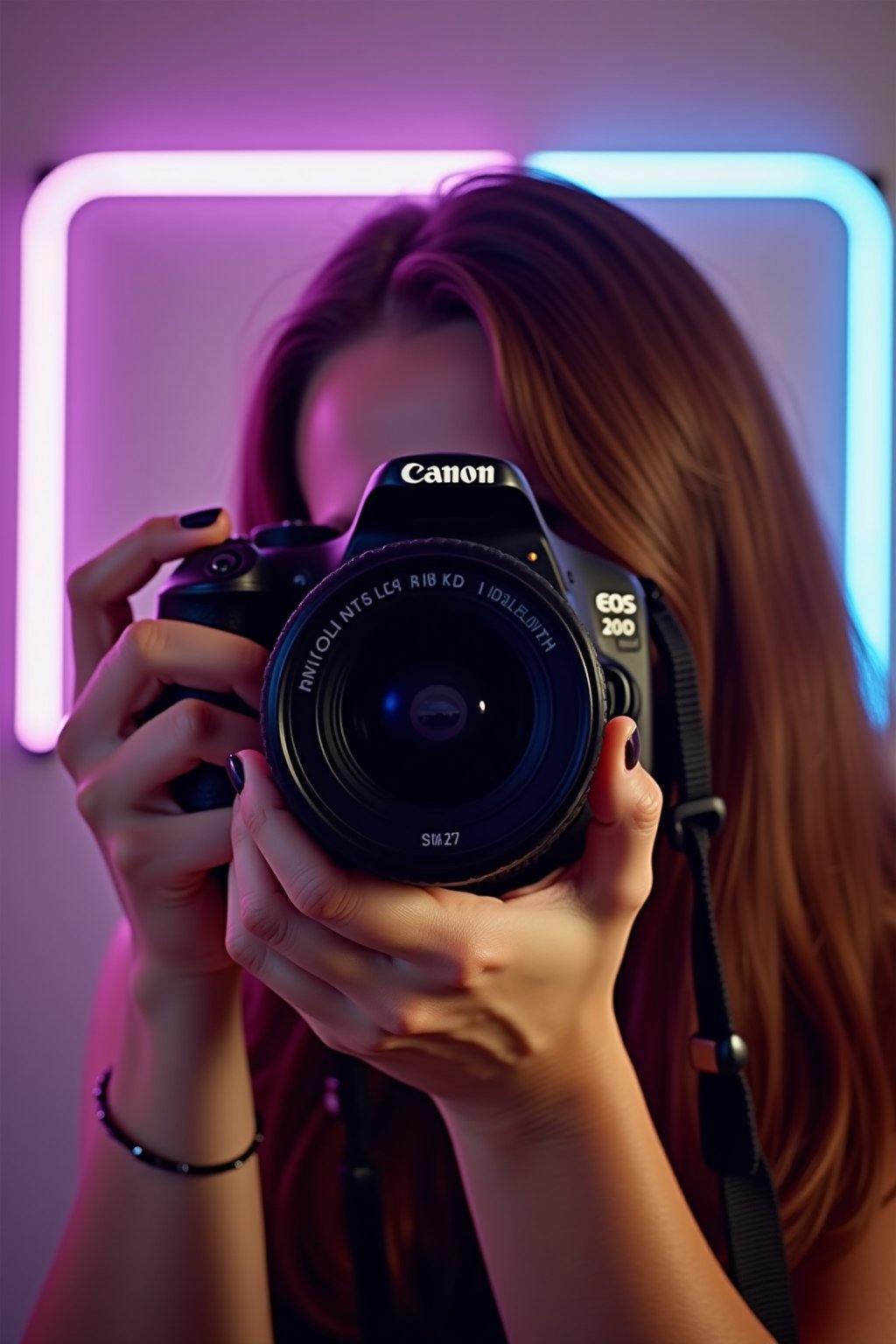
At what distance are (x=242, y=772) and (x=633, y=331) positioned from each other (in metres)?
0.40

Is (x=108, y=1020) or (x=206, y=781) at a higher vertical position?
(x=206, y=781)

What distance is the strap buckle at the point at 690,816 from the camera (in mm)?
604

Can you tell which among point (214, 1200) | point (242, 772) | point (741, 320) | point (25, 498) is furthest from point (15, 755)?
point (741, 320)

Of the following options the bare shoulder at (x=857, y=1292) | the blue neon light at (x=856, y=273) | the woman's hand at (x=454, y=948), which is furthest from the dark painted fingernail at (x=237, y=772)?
the blue neon light at (x=856, y=273)

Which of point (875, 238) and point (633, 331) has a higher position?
point (875, 238)

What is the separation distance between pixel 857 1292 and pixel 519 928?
32cm

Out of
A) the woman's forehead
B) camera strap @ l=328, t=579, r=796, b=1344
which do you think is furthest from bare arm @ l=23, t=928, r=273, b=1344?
the woman's forehead

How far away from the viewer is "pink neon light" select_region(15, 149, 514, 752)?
1.05 metres

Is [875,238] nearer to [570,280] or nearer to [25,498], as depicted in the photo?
[570,280]

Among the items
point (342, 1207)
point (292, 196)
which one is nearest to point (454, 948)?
point (342, 1207)

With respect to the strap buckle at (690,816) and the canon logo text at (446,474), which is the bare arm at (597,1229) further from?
the canon logo text at (446,474)

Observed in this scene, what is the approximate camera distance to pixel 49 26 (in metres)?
1.07

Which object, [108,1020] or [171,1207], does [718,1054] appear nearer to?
[171,1207]

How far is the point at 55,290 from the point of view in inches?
42.1
